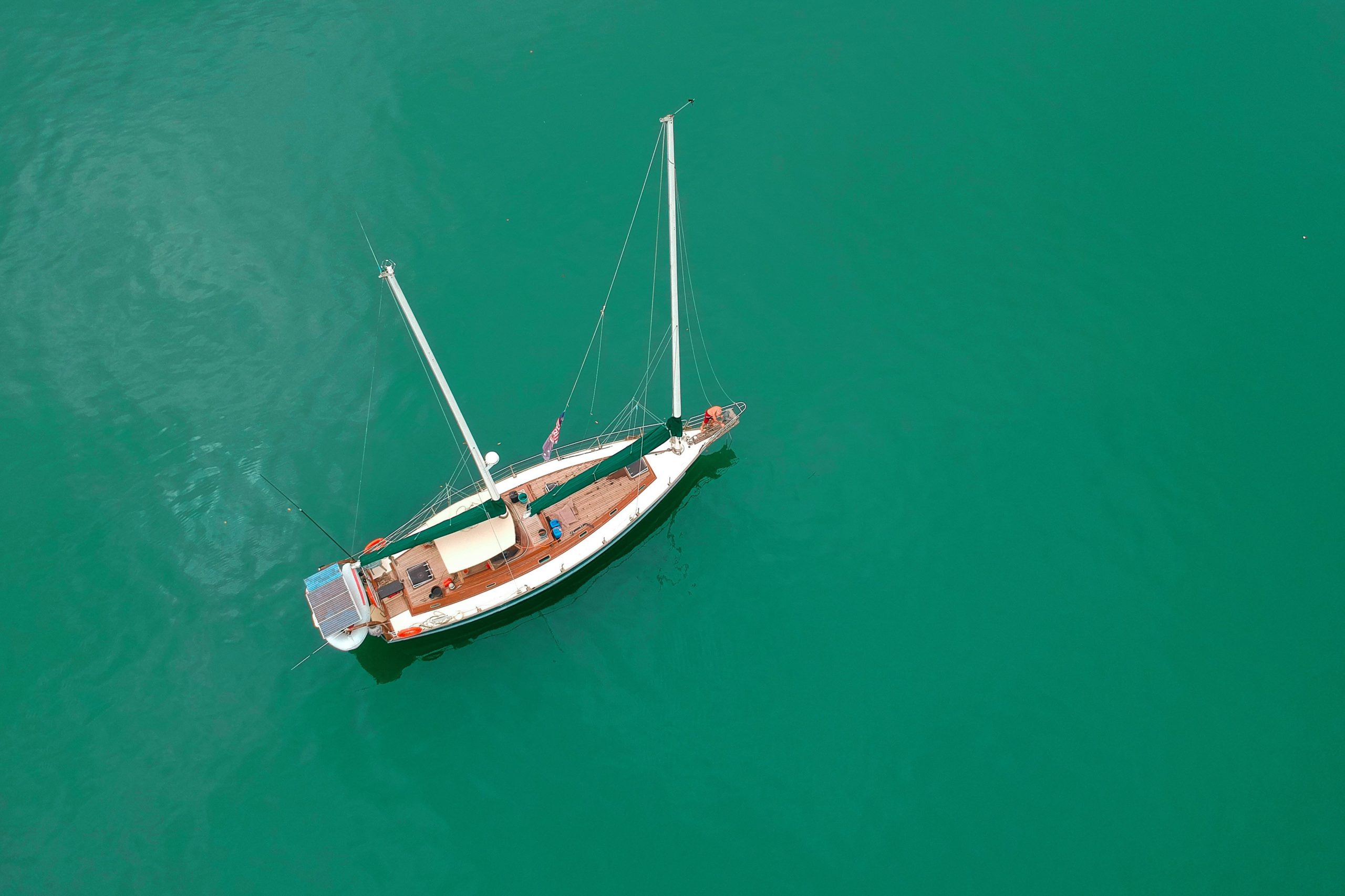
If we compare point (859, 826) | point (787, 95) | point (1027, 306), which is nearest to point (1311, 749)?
point (859, 826)

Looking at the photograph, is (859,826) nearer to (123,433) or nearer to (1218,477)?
(1218,477)

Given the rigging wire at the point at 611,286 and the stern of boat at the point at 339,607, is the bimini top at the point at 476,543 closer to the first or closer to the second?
the stern of boat at the point at 339,607

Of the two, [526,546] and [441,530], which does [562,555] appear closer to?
[526,546]

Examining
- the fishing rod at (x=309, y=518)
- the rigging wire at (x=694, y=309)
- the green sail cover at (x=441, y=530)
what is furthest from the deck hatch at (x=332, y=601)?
the rigging wire at (x=694, y=309)

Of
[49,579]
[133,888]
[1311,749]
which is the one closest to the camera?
[133,888]

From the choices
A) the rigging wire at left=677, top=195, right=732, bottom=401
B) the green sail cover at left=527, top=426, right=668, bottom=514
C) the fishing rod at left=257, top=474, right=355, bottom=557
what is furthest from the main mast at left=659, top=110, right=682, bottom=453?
the fishing rod at left=257, top=474, right=355, bottom=557

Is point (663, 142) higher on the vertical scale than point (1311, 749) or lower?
higher

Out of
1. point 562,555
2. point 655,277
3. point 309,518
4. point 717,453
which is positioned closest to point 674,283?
point 717,453

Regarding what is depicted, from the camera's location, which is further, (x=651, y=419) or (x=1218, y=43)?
(x=1218, y=43)

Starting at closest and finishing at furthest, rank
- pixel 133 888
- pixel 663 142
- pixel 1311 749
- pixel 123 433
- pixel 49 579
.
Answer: pixel 133 888
pixel 1311 749
pixel 49 579
pixel 123 433
pixel 663 142
